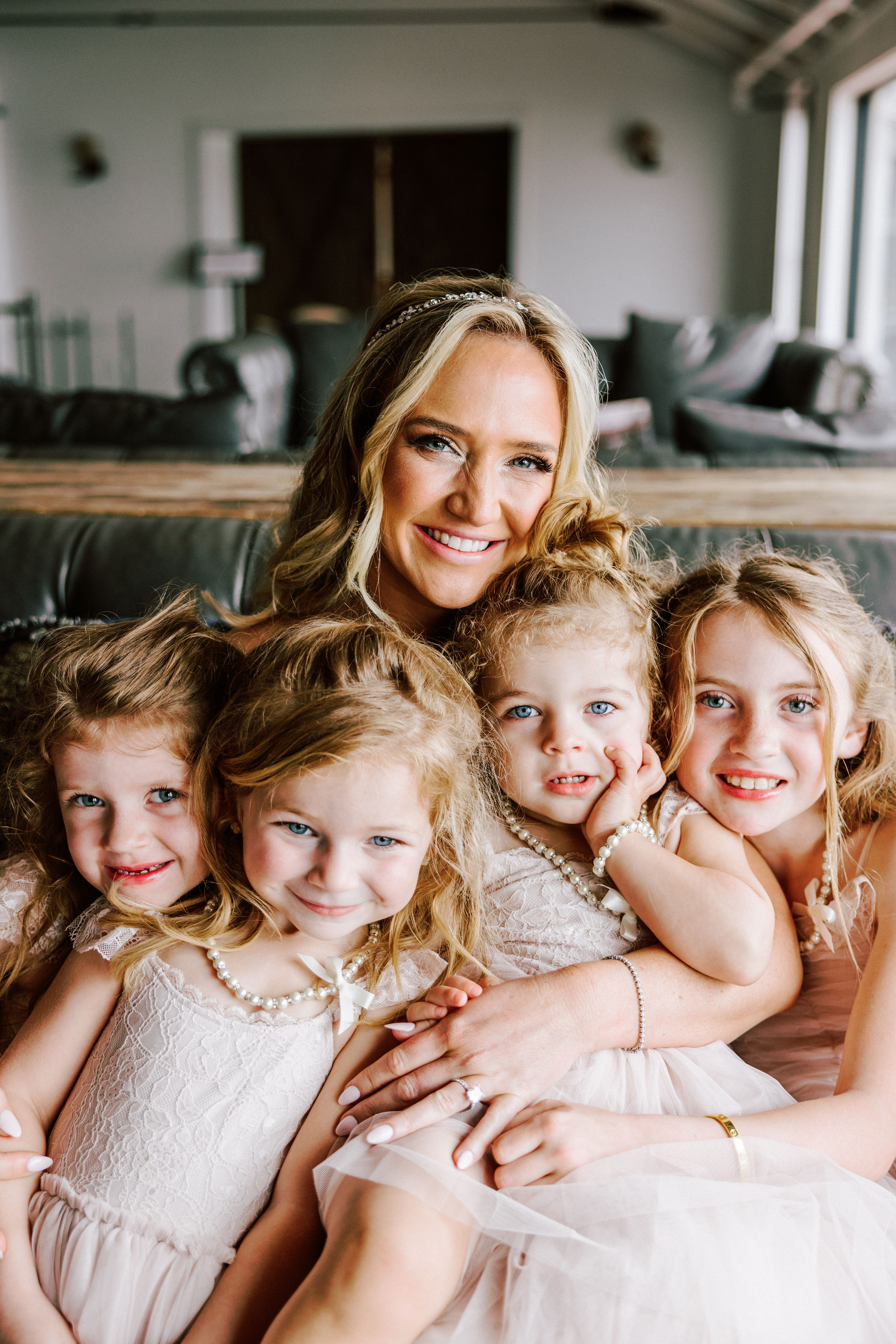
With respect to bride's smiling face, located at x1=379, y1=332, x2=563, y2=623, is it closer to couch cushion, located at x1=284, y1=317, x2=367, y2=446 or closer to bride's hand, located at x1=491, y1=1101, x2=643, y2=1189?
bride's hand, located at x1=491, y1=1101, x2=643, y2=1189

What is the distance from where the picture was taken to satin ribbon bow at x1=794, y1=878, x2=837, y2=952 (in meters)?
1.33

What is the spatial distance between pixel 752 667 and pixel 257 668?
2.00 feet

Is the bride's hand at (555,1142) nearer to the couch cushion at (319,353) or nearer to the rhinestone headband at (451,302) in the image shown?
the rhinestone headband at (451,302)

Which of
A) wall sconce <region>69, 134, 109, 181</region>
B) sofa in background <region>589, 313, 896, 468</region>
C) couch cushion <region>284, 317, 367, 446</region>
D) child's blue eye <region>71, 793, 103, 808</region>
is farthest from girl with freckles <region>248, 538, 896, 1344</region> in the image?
wall sconce <region>69, 134, 109, 181</region>

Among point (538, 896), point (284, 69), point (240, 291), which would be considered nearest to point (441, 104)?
point (284, 69)

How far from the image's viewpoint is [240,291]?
879 centimetres

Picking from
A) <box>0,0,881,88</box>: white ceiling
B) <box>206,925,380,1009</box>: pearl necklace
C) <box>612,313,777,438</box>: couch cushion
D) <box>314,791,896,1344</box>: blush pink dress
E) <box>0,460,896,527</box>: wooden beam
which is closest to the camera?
<box>314,791,896,1344</box>: blush pink dress

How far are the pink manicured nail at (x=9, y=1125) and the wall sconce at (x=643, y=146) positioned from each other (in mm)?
8675

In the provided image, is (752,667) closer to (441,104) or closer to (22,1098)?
(22,1098)

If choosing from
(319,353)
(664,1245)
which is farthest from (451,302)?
(319,353)

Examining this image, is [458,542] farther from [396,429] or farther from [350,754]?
[350,754]

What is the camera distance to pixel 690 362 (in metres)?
6.07

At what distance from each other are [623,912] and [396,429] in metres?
0.72

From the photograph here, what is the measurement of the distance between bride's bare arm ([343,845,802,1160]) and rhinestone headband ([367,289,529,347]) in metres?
0.90
